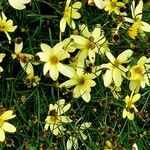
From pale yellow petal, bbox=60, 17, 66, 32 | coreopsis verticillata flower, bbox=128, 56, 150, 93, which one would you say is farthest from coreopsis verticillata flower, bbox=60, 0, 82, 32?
coreopsis verticillata flower, bbox=128, 56, 150, 93

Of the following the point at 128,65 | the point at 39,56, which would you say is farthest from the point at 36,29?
the point at 128,65

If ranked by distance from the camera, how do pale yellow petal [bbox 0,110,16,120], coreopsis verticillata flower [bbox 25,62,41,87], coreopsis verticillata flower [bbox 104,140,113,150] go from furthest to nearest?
coreopsis verticillata flower [bbox 104,140,113,150]
coreopsis verticillata flower [bbox 25,62,41,87]
pale yellow petal [bbox 0,110,16,120]

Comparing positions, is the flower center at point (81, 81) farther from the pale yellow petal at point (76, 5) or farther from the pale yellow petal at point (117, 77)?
the pale yellow petal at point (76, 5)

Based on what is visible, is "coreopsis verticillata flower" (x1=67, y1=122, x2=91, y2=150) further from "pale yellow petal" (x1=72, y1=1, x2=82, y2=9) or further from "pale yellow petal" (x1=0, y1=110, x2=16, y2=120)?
"pale yellow petal" (x1=72, y1=1, x2=82, y2=9)

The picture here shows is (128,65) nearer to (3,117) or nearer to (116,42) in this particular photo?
(116,42)

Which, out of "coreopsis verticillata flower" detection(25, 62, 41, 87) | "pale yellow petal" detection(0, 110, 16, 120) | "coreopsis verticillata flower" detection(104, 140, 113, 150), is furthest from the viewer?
"coreopsis verticillata flower" detection(104, 140, 113, 150)

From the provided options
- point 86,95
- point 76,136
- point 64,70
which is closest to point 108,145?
point 76,136
